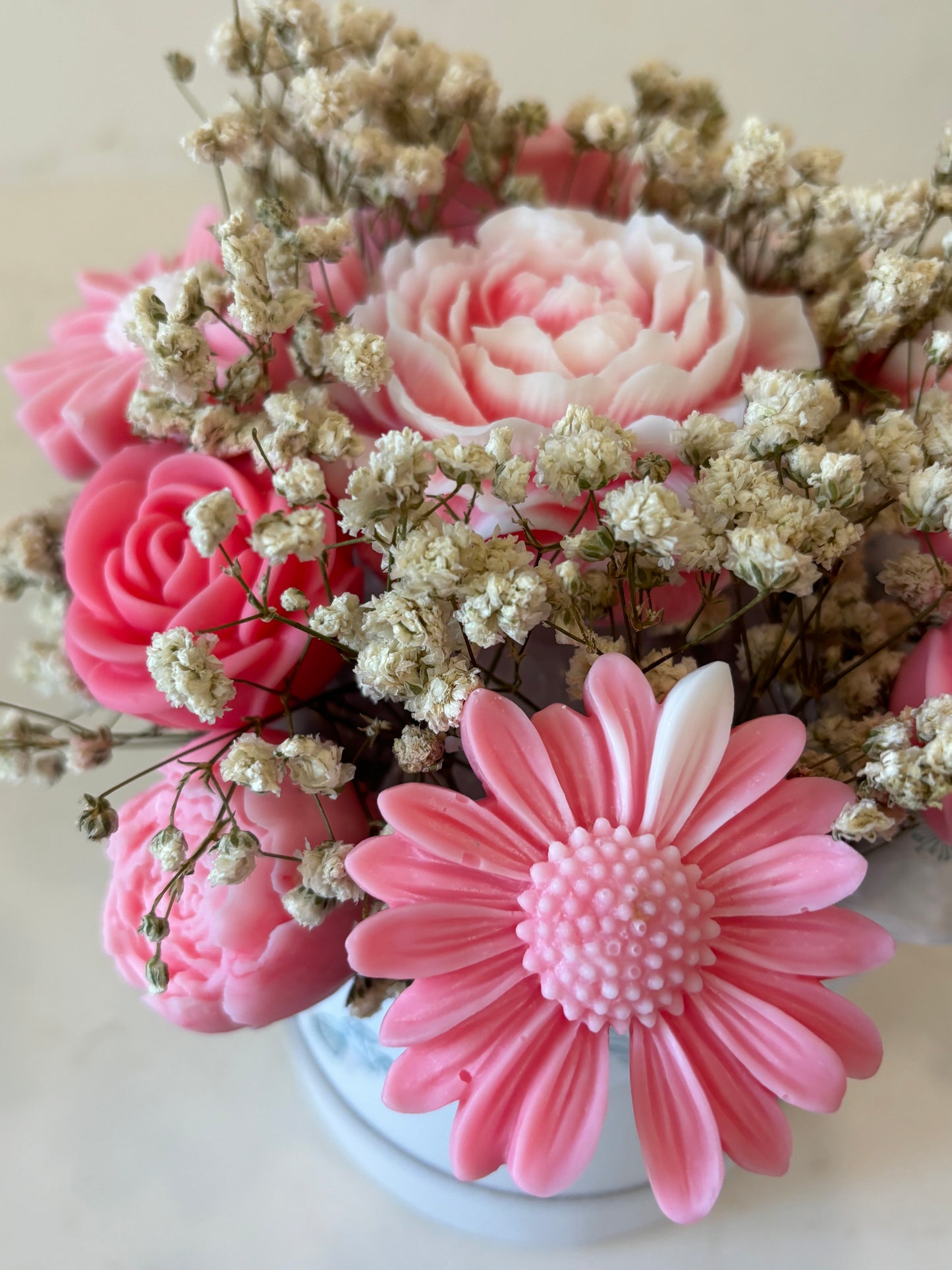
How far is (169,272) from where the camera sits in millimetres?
526

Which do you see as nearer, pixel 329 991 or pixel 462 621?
pixel 462 621

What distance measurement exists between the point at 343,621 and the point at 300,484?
0.05m

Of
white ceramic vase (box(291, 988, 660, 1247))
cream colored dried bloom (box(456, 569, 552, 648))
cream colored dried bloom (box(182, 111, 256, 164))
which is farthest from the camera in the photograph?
white ceramic vase (box(291, 988, 660, 1247))

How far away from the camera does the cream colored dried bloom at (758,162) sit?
47 centimetres

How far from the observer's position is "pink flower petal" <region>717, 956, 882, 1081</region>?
1.23ft

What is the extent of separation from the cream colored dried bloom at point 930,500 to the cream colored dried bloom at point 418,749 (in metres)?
0.19

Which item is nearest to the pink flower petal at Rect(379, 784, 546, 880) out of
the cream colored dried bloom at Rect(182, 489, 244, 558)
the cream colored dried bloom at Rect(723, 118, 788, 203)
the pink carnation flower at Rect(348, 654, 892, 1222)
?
the pink carnation flower at Rect(348, 654, 892, 1222)

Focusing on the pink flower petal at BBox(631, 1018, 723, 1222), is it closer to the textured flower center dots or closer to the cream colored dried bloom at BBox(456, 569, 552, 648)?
the textured flower center dots

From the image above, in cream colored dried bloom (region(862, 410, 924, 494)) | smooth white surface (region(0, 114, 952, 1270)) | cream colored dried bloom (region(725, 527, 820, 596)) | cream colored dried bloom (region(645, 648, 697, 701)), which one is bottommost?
smooth white surface (region(0, 114, 952, 1270))

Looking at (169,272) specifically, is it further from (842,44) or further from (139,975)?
(842,44)

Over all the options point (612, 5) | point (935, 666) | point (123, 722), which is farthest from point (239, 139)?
point (612, 5)

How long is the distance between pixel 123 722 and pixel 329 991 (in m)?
0.42

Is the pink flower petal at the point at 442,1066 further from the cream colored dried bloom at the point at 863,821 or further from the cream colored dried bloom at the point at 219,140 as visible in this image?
the cream colored dried bloom at the point at 219,140

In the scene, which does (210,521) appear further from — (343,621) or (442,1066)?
(442,1066)
